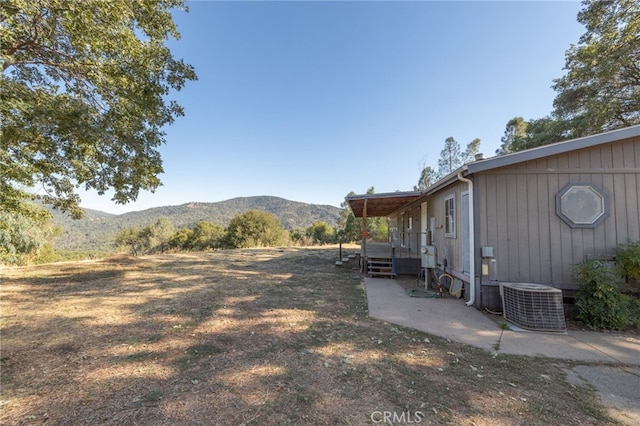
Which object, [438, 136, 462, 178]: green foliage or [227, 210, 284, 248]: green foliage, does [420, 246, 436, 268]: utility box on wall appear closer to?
[227, 210, 284, 248]: green foliage

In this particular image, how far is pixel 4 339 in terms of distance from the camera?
3355 mm

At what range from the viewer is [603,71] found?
32.3ft

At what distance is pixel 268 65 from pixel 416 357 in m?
12.8

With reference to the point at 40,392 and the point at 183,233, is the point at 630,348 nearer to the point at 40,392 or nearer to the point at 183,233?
the point at 40,392

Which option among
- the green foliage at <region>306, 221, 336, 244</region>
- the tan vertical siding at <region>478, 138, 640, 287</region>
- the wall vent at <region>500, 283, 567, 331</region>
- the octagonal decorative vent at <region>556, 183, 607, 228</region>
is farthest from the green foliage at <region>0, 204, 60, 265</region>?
the green foliage at <region>306, 221, 336, 244</region>

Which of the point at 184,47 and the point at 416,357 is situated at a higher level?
the point at 184,47

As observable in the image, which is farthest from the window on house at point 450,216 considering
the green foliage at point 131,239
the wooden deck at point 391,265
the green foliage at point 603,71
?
the green foliage at point 131,239

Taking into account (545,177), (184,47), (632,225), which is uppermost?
(184,47)

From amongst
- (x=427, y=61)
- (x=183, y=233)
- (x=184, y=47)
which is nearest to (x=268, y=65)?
(x=184, y=47)

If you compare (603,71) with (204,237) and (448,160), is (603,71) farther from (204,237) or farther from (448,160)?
(204,237)

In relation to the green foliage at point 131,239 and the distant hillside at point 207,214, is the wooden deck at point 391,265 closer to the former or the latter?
the green foliage at point 131,239

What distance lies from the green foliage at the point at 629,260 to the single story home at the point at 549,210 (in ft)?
0.73

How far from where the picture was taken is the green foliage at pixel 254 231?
82.1ft

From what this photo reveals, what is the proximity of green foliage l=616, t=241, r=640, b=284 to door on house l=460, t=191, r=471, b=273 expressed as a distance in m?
2.19
